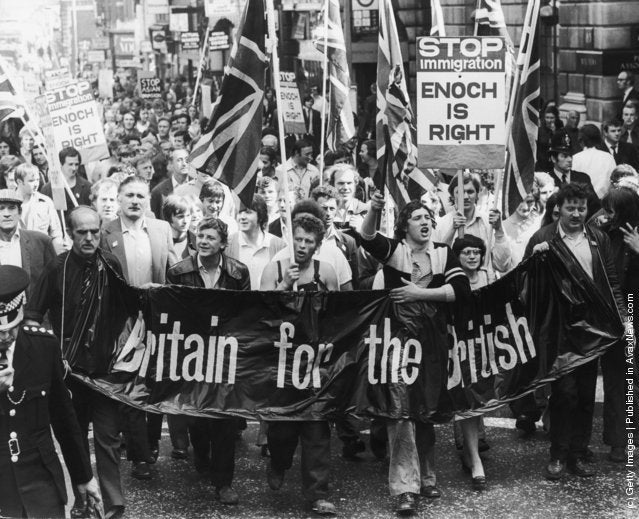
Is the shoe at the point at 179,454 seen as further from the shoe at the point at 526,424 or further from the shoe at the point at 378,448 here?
the shoe at the point at 526,424

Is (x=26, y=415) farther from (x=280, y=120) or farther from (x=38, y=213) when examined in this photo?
(x=38, y=213)

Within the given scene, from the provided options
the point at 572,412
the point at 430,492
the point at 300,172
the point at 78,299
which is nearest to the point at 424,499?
the point at 430,492

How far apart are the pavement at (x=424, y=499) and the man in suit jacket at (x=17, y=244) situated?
158 centimetres

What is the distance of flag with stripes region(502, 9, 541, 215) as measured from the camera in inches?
421

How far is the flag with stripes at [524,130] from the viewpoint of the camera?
35.1ft

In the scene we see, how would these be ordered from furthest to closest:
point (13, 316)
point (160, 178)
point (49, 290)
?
point (160, 178) < point (49, 290) < point (13, 316)

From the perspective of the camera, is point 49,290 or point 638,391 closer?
point 49,290

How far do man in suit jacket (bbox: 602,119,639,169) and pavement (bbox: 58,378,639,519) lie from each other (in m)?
6.43

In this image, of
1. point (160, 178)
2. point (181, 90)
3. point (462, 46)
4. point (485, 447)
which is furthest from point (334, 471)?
point (181, 90)

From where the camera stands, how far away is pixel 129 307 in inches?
351

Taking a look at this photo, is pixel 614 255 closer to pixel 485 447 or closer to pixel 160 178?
pixel 485 447

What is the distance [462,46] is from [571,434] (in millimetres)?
2701

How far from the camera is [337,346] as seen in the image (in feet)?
28.6

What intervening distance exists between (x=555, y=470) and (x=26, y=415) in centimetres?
378
